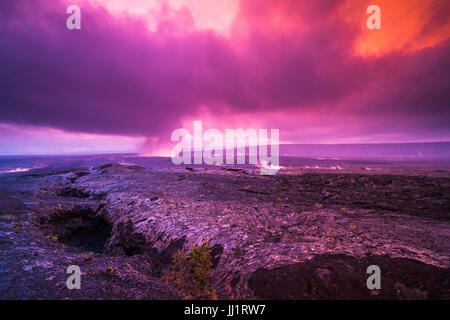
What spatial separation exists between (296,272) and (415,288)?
3452mm

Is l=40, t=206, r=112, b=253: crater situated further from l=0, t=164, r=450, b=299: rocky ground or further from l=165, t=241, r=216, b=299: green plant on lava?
l=165, t=241, r=216, b=299: green plant on lava

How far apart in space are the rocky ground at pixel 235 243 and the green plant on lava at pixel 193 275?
351 millimetres

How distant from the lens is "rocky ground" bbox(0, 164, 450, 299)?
244 inches

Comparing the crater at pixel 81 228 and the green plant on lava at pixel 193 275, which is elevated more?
the green plant on lava at pixel 193 275

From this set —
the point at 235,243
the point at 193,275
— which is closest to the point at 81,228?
the point at 193,275

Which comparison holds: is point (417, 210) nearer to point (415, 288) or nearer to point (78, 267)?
point (415, 288)

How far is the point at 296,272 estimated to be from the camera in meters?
6.61

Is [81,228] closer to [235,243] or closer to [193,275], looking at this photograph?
[193,275]

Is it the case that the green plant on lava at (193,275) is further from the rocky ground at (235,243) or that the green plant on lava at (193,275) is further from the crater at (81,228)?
the crater at (81,228)

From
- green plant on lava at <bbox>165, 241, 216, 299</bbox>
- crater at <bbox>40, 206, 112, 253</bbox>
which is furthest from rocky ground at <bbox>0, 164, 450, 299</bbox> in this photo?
green plant on lava at <bbox>165, 241, 216, 299</bbox>

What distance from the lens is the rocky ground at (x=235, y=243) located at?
20.3 ft

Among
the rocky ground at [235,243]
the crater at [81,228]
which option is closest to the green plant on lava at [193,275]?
the rocky ground at [235,243]

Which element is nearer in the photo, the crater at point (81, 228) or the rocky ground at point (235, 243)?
the rocky ground at point (235, 243)

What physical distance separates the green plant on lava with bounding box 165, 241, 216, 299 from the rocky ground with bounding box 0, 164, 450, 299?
0.35 metres
